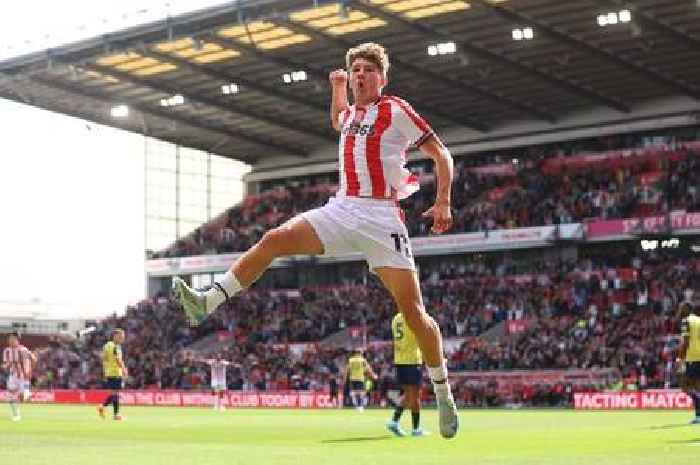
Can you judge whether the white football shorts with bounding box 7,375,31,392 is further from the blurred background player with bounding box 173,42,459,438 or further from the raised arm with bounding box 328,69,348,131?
the blurred background player with bounding box 173,42,459,438

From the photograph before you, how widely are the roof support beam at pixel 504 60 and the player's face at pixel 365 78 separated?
32.3 meters

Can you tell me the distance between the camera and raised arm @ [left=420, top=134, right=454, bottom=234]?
29.2ft

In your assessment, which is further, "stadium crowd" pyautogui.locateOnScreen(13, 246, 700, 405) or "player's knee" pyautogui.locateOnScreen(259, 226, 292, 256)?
"stadium crowd" pyautogui.locateOnScreen(13, 246, 700, 405)

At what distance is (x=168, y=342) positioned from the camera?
60.5 m

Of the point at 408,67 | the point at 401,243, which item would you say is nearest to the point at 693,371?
the point at 401,243

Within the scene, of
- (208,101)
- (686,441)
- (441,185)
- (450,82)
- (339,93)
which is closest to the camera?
(441,185)

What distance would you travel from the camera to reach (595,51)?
150 ft

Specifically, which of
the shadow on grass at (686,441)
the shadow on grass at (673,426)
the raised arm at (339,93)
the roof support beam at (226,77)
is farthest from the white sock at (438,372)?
the roof support beam at (226,77)

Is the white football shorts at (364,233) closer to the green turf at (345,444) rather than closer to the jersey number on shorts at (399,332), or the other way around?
the green turf at (345,444)

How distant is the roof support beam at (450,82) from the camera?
147 ft

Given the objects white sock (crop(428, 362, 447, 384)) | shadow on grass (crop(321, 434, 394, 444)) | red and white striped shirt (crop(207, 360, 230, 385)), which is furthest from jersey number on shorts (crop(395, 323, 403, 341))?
red and white striped shirt (crop(207, 360, 230, 385))

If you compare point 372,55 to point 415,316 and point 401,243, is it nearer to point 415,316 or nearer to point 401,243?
point 401,243

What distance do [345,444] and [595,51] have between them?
3163 centimetres

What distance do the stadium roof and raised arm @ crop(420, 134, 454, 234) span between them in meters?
32.6
